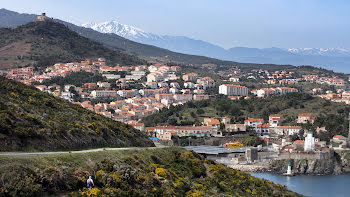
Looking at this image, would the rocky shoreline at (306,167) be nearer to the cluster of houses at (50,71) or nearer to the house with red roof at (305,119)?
the house with red roof at (305,119)

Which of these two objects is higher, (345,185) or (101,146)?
(101,146)

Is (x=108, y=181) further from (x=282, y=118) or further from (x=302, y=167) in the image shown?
(x=282, y=118)

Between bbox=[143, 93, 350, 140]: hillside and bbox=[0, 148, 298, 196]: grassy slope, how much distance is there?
3797 cm

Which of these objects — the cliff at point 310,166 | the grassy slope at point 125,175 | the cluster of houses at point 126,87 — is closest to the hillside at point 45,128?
the grassy slope at point 125,175

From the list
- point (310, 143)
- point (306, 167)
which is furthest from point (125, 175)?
point (310, 143)

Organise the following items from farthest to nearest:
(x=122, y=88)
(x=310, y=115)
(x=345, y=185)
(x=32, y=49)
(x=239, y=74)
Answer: (x=239, y=74) → (x=32, y=49) → (x=122, y=88) → (x=310, y=115) → (x=345, y=185)

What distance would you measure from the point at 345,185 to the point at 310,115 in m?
20.3

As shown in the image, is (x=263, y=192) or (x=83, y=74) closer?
(x=263, y=192)

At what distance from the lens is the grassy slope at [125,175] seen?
1045cm

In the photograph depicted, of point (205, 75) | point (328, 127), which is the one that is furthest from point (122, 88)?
point (328, 127)

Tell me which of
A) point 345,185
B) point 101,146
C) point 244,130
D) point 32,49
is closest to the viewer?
point 101,146

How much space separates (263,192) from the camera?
19484 mm

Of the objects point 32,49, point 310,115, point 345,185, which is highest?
point 32,49

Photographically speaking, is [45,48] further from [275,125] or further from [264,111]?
[275,125]
